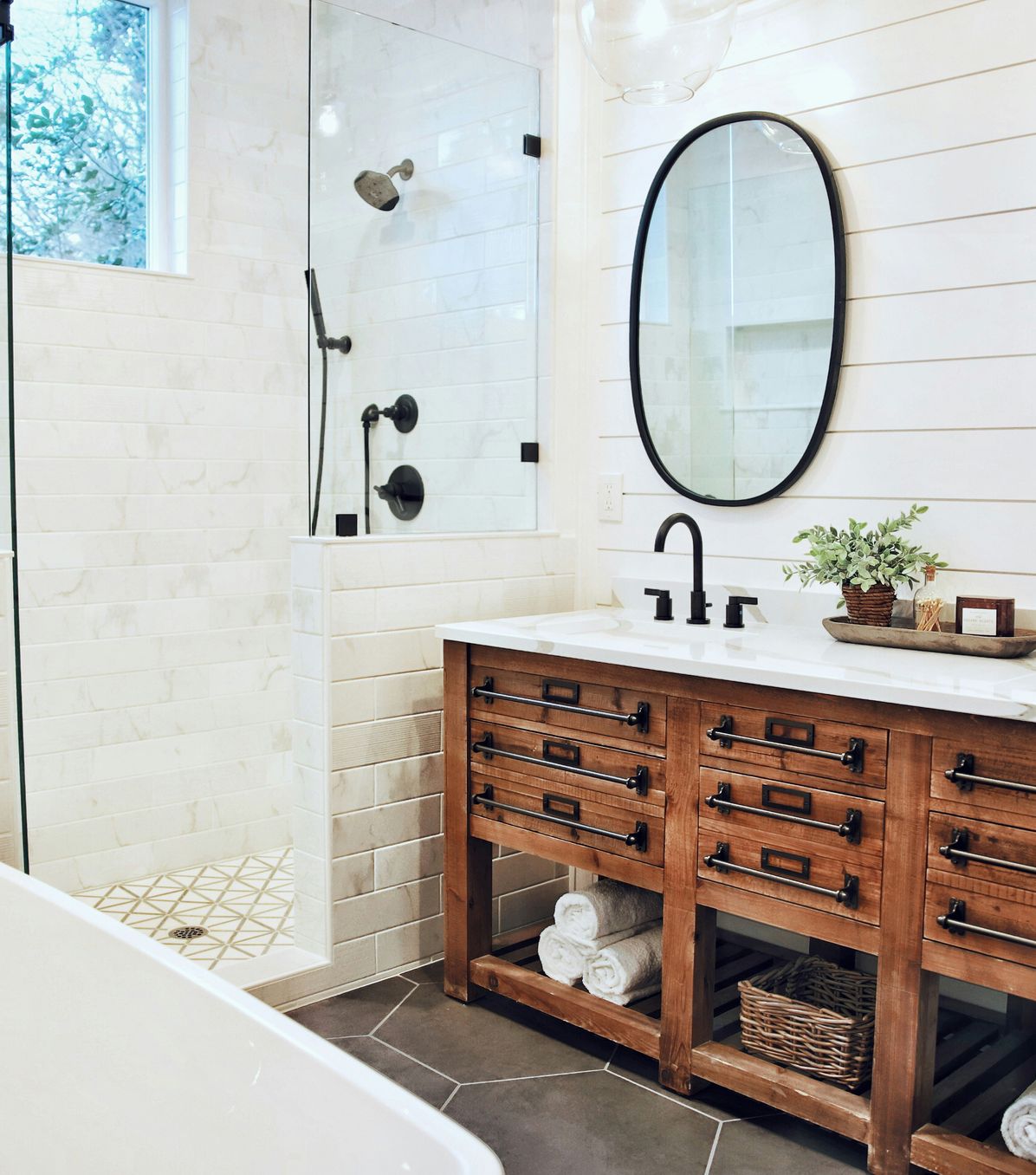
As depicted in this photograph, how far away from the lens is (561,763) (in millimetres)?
2412

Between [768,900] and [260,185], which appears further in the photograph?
[260,185]

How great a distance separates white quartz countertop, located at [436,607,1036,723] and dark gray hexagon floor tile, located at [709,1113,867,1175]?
82 cm

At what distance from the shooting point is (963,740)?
5.90 ft

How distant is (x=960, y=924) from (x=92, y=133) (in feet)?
10.7

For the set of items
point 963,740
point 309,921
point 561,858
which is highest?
point 963,740

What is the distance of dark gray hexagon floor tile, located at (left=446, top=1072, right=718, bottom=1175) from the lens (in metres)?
2.03

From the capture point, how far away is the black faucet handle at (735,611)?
255 centimetres

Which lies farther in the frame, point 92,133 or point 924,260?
point 92,133

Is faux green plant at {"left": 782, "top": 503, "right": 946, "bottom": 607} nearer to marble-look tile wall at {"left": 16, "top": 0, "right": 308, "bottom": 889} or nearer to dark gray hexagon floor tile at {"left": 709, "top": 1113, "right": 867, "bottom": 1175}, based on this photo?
dark gray hexagon floor tile at {"left": 709, "top": 1113, "right": 867, "bottom": 1175}

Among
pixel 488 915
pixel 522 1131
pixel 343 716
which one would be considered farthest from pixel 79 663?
pixel 522 1131

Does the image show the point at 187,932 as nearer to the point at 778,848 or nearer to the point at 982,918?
the point at 778,848

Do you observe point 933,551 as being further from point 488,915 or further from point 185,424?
point 185,424

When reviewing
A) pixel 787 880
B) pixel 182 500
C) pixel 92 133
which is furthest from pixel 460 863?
pixel 92 133

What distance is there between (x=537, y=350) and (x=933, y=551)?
118cm
